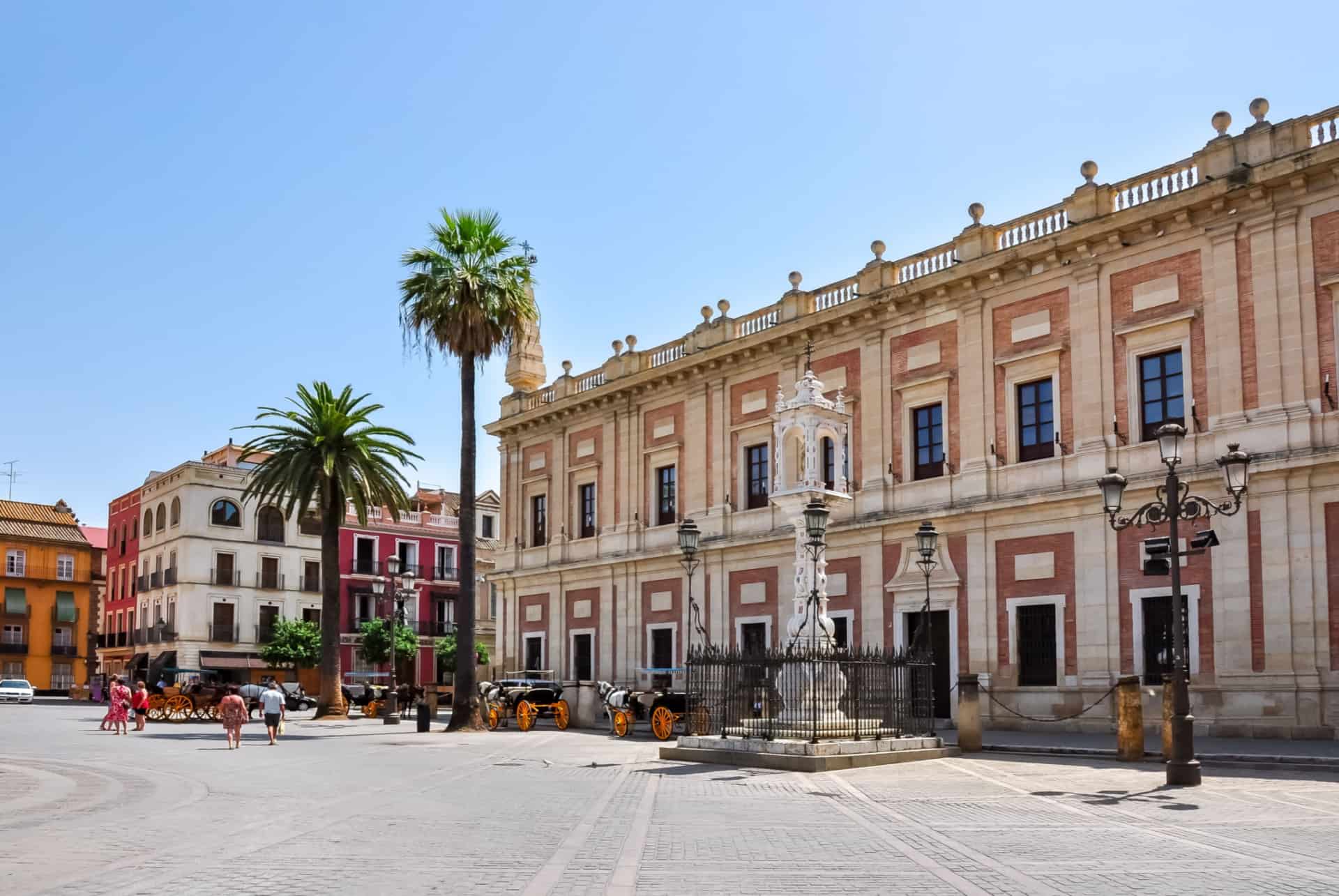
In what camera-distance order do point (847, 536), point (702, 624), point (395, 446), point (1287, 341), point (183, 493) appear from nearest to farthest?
point (1287, 341) < point (847, 536) < point (702, 624) < point (395, 446) < point (183, 493)

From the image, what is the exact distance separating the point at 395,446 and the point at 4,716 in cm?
1502

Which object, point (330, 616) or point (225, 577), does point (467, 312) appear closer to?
point (330, 616)

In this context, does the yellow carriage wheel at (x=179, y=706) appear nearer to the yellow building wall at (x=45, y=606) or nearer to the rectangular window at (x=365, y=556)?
the rectangular window at (x=365, y=556)

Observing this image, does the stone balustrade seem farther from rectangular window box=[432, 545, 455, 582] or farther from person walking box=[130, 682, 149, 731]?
rectangular window box=[432, 545, 455, 582]

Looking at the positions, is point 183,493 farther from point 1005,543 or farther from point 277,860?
point 277,860

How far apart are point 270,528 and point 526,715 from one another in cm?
3603

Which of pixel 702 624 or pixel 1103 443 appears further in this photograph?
pixel 702 624

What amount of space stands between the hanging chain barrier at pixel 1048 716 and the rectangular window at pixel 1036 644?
681 mm

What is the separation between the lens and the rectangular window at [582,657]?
134 ft

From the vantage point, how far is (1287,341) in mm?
23922

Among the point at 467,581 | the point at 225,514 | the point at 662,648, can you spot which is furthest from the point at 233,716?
the point at 225,514

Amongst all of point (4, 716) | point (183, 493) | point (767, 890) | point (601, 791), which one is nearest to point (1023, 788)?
point (601, 791)

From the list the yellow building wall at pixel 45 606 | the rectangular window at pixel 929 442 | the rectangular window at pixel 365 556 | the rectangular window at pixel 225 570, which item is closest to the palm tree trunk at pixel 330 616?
the rectangular window at pixel 929 442

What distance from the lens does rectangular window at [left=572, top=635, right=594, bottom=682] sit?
40938 millimetres
